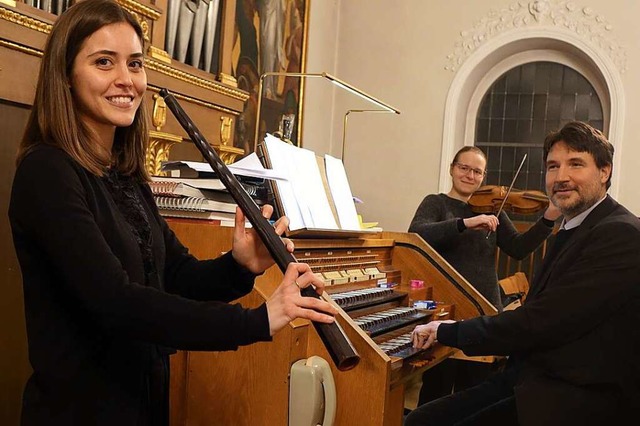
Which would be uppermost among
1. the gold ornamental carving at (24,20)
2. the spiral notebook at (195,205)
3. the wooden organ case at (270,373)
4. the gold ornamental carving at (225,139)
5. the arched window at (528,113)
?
the arched window at (528,113)

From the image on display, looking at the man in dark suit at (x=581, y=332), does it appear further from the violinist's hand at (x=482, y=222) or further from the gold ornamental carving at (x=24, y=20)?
the gold ornamental carving at (x=24, y=20)

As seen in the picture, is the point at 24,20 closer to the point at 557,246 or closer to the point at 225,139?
the point at 225,139

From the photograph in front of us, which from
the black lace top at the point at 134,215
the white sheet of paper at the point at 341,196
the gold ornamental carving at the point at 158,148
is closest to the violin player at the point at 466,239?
the white sheet of paper at the point at 341,196

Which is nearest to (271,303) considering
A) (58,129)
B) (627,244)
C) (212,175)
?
(58,129)

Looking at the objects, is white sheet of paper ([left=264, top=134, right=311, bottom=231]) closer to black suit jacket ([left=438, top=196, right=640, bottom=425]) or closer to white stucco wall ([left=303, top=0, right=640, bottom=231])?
black suit jacket ([left=438, top=196, right=640, bottom=425])

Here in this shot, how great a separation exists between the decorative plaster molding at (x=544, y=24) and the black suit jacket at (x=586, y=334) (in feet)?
16.5

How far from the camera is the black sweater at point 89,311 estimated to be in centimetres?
130

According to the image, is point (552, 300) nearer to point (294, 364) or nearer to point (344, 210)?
point (294, 364)

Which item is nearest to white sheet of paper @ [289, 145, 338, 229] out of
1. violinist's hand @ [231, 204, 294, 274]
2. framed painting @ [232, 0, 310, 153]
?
violinist's hand @ [231, 204, 294, 274]

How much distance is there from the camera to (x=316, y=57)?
7.72 metres

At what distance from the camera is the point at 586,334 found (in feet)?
8.23

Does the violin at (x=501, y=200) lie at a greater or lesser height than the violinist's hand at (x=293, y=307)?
greater

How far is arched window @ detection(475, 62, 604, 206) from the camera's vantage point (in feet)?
25.2

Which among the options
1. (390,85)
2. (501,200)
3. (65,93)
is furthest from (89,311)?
(390,85)
